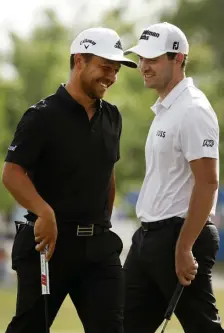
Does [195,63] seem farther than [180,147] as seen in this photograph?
Yes

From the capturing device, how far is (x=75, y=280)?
269 inches

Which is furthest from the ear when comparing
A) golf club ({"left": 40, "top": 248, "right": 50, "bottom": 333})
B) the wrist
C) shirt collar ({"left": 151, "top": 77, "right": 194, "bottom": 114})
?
golf club ({"left": 40, "top": 248, "right": 50, "bottom": 333})

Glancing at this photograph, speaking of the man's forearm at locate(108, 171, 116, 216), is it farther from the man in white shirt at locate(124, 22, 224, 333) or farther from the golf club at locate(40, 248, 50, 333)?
the golf club at locate(40, 248, 50, 333)

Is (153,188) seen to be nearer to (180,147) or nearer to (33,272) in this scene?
(180,147)

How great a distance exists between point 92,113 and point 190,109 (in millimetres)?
515

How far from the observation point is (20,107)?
109ft

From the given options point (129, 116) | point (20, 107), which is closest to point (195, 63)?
point (129, 116)

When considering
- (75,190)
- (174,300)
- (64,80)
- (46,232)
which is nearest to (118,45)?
(75,190)

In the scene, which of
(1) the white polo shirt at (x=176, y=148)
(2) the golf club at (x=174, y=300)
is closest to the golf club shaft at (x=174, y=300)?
(2) the golf club at (x=174, y=300)

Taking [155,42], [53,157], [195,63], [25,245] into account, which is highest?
[195,63]

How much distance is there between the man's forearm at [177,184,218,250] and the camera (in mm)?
6684

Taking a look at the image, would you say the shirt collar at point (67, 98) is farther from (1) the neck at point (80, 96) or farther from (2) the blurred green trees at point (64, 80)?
(2) the blurred green trees at point (64, 80)

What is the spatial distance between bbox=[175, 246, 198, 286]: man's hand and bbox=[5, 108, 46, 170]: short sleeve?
902 mm

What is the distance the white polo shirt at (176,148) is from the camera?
22.2 feet
